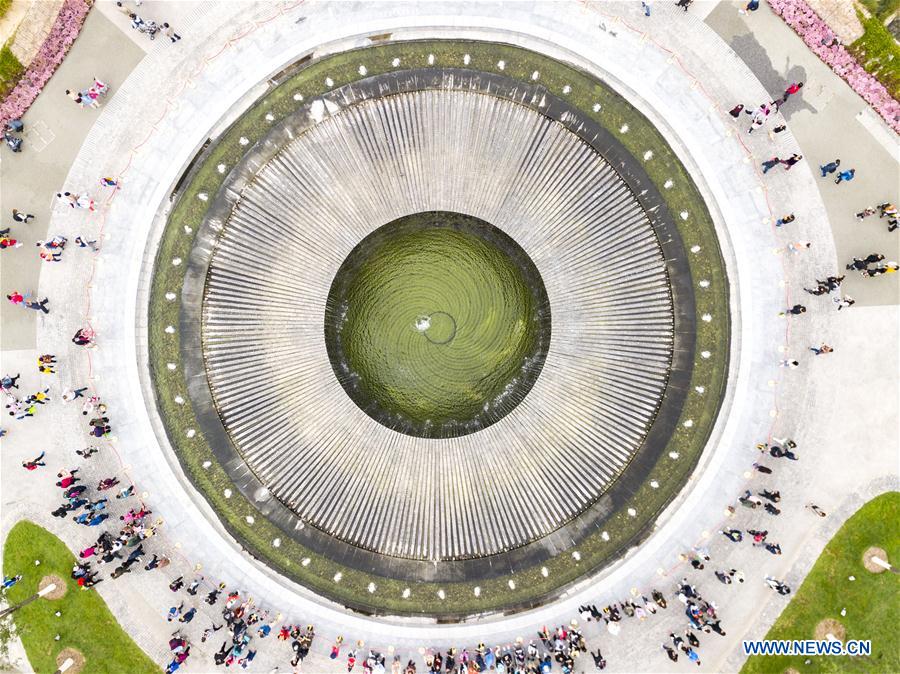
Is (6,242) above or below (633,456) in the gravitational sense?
above

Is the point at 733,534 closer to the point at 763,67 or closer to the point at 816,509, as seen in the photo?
the point at 816,509

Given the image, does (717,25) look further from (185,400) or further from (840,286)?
(185,400)

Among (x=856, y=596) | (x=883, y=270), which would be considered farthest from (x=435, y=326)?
(x=856, y=596)

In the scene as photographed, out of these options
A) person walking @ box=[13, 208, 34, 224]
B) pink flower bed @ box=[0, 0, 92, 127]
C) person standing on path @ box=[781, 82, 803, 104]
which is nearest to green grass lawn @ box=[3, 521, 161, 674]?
person walking @ box=[13, 208, 34, 224]

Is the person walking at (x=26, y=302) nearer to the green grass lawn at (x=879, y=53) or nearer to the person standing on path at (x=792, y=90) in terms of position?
the person standing on path at (x=792, y=90)

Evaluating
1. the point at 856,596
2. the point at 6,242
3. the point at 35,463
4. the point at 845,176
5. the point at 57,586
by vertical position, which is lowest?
the point at 856,596

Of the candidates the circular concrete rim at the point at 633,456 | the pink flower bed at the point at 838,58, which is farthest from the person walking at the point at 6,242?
the pink flower bed at the point at 838,58
